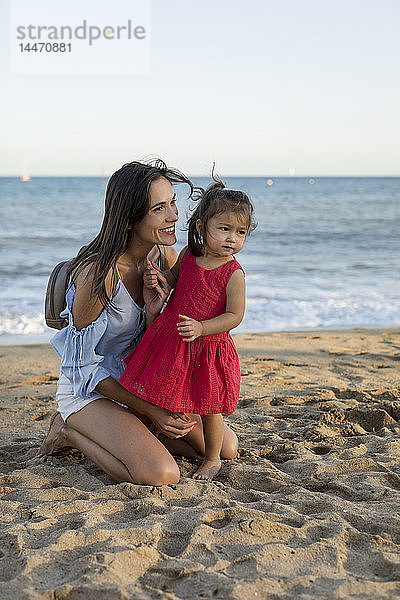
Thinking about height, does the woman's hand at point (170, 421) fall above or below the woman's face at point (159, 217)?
below

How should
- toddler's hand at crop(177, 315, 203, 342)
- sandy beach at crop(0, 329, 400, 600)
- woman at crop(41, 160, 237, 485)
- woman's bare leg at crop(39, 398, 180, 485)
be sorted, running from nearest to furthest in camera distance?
sandy beach at crop(0, 329, 400, 600) < toddler's hand at crop(177, 315, 203, 342) < woman's bare leg at crop(39, 398, 180, 485) < woman at crop(41, 160, 237, 485)

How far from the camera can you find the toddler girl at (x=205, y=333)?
322cm

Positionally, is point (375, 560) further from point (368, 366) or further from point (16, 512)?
point (368, 366)

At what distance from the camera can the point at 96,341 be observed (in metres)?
3.50

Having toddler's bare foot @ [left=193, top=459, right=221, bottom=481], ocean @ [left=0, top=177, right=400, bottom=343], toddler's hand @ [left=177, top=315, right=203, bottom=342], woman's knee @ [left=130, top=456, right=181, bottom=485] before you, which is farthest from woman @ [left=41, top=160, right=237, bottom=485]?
toddler's hand @ [left=177, top=315, right=203, bottom=342]

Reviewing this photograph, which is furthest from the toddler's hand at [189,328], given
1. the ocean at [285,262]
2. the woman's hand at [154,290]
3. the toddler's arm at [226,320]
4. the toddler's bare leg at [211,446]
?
the ocean at [285,262]

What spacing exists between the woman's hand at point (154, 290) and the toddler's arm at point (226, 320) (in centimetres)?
31

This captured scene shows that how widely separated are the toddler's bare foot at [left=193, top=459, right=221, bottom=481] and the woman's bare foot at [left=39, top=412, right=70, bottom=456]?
0.78 meters

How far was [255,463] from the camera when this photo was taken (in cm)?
352

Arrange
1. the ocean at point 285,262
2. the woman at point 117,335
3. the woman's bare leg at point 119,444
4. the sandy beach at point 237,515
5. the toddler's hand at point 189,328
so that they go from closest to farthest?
the sandy beach at point 237,515
the toddler's hand at point 189,328
the woman's bare leg at point 119,444
the woman at point 117,335
the ocean at point 285,262

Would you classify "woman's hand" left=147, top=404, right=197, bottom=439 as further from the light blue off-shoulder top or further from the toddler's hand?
the toddler's hand

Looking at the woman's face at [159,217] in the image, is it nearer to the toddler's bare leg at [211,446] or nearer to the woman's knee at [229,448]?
the toddler's bare leg at [211,446]

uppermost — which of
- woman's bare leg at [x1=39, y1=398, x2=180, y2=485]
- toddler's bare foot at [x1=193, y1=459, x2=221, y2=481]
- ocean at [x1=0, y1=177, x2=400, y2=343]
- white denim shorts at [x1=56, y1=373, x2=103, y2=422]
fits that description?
white denim shorts at [x1=56, y1=373, x2=103, y2=422]

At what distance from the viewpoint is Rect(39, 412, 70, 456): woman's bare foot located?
3.59 metres
